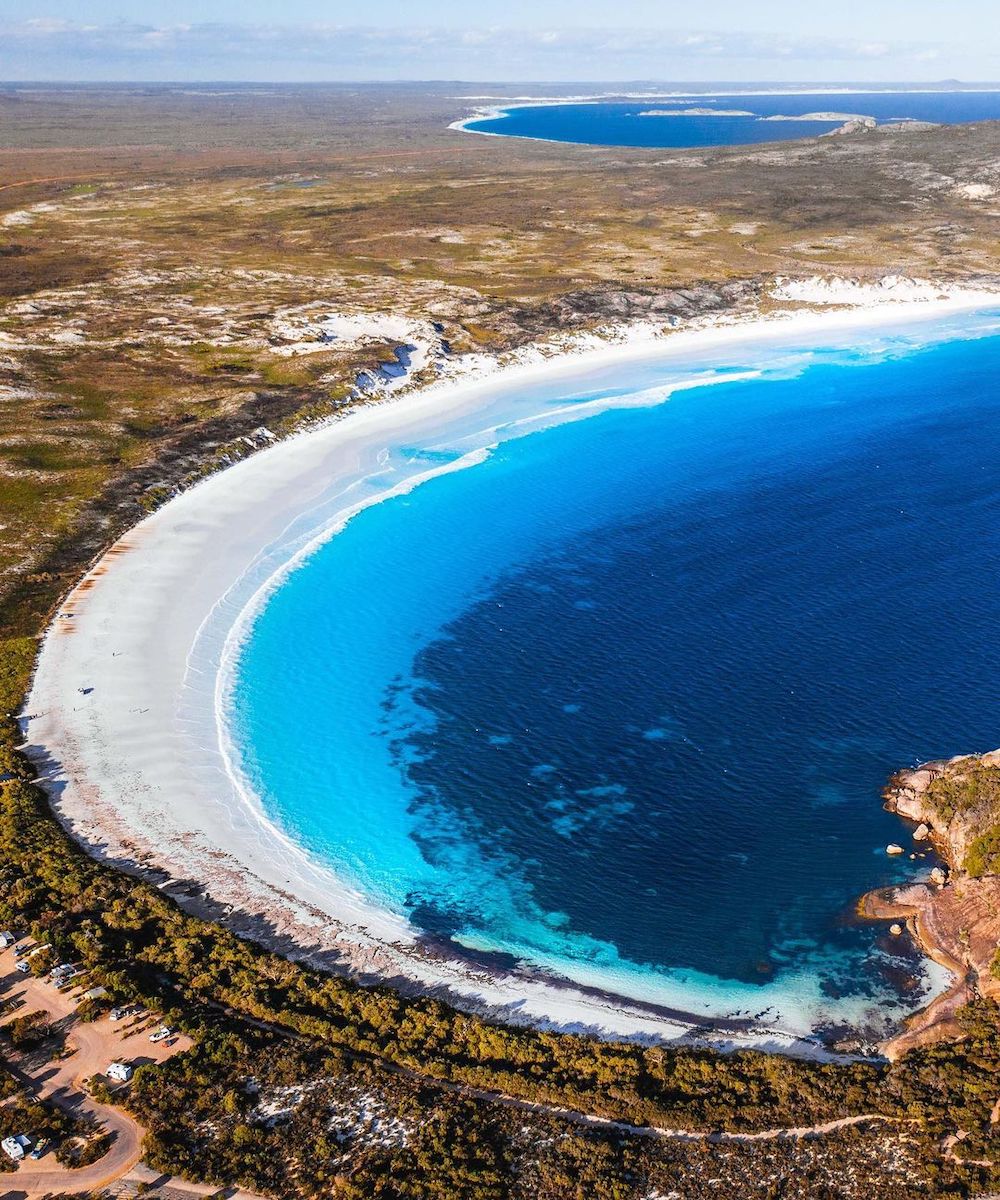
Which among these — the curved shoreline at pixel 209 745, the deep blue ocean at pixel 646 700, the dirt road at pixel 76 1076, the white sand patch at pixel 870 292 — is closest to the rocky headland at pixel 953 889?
the deep blue ocean at pixel 646 700

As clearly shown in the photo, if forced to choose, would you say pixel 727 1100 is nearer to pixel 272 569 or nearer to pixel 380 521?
pixel 272 569

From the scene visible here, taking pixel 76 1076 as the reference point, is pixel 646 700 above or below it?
below

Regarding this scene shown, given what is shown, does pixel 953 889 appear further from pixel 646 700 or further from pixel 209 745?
pixel 209 745

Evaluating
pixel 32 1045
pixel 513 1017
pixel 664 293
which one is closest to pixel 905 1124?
pixel 513 1017

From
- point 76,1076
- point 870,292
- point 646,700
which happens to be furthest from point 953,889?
point 870,292

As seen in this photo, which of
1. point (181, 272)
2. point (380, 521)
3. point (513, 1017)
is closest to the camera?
point (513, 1017)

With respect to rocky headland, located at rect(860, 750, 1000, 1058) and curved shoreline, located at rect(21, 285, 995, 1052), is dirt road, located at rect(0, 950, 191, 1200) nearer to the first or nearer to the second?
curved shoreline, located at rect(21, 285, 995, 1052)

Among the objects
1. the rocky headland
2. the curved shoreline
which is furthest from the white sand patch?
the rocky headland
